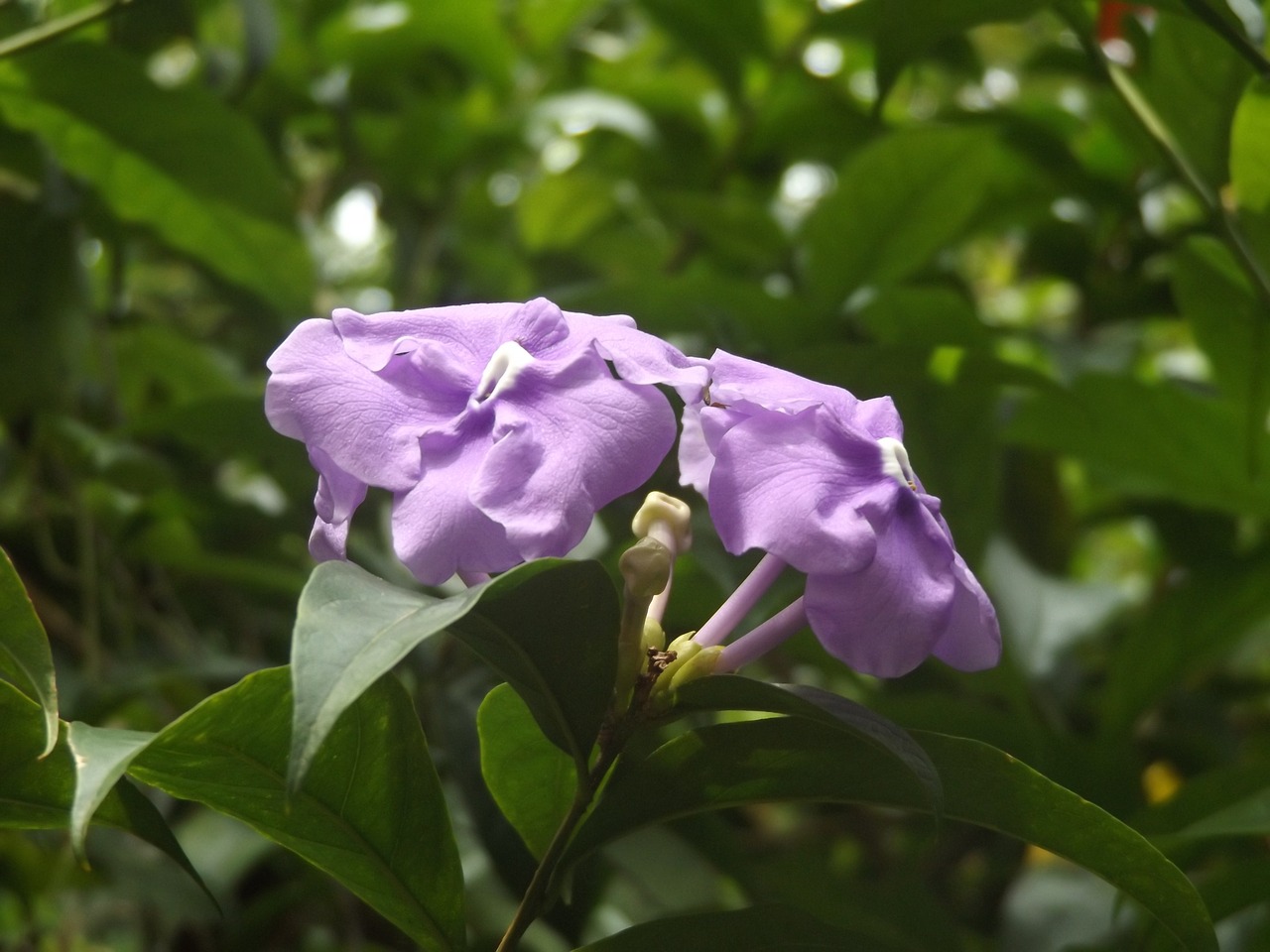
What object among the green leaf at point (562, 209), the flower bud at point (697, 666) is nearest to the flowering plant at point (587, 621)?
the flower bud at point (697, 666)

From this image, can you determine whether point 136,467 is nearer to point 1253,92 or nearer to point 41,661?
point 41,661

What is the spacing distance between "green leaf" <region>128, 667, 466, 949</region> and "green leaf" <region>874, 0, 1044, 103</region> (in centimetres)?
55

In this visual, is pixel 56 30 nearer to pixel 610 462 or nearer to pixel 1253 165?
pixel 610 462

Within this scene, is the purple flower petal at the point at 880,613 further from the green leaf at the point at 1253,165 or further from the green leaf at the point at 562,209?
the green leaf at the point at 562,209

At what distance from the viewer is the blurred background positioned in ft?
3.49

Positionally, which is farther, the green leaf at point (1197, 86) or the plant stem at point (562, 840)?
the green leaf at point (1197, 86)

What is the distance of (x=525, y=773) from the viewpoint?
2.30ft

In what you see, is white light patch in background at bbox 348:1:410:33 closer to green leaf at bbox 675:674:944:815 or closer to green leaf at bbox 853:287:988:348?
green leaf at bbox 853:287:988:348

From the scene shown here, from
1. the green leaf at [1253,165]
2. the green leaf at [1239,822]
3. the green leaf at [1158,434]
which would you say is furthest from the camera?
the green leaf at [1158,434]

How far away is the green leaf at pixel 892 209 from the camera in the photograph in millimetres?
1251

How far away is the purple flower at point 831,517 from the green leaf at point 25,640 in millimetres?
313

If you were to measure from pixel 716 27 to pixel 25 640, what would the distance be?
1224mm

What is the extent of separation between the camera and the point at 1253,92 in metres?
0.93

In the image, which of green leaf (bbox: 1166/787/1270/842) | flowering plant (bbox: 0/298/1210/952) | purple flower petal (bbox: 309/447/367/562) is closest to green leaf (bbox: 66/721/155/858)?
flowering plant (bbox: 0/298/1210/952)
